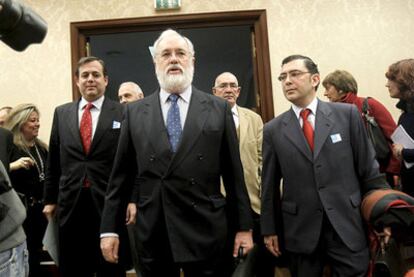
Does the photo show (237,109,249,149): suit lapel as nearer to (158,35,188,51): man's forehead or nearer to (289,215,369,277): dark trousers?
(289,215,369,277): dark trousers

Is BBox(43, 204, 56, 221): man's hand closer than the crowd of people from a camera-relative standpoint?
No

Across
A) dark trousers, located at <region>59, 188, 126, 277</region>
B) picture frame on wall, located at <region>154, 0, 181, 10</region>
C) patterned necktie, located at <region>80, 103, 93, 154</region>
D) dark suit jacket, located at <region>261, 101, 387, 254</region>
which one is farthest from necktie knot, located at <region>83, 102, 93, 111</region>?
picture frame on wall, located at <region>154, 0, 181, 10</region>

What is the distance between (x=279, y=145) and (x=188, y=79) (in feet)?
1.92

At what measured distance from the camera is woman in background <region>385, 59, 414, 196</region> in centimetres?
244

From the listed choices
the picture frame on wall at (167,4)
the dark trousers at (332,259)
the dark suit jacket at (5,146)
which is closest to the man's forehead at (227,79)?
the picture frame on wall at (167,4)

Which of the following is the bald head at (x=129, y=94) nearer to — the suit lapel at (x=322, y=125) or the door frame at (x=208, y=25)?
the door frame at (x=208, y=25)

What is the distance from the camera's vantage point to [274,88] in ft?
14.0

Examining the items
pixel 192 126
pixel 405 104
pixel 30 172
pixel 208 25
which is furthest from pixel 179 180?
pixel 208 25

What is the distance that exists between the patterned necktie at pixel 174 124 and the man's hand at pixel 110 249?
0.47 meters

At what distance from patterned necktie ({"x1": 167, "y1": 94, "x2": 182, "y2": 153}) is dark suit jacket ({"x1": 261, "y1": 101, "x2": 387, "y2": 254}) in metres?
0.59

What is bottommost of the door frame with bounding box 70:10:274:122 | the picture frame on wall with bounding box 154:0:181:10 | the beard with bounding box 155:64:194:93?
the beard with bounding box 155:64:194:93

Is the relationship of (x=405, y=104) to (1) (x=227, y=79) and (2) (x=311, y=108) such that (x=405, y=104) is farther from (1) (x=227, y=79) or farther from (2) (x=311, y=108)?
(1) (x=227, y=79)

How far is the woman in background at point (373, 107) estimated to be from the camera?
2.84 meters

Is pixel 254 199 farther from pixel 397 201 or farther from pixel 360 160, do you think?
pixel 397 201
